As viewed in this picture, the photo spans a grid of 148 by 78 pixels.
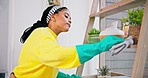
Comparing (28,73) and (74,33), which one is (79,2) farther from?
(28,73)

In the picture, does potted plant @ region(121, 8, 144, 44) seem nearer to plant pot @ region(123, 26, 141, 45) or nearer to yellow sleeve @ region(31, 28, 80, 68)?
plant pot @ region(123, 26, 141, 45)

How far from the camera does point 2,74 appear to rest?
204 centimetres

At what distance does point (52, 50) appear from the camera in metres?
0.89

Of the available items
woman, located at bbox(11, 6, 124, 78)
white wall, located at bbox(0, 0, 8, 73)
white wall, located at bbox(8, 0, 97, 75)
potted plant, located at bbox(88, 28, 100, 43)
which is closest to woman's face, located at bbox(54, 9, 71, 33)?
woman, located at bbox(11, 6, 124, 78)

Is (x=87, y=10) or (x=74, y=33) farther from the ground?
(x=87, y=10)

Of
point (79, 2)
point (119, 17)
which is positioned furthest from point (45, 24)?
point (79, 2)

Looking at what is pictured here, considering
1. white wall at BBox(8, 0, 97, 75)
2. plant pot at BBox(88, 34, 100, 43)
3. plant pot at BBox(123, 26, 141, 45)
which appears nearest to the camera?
plant pot at BBox(123, 26, 141, 45)

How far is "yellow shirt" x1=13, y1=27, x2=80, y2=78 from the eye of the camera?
2.89 feet

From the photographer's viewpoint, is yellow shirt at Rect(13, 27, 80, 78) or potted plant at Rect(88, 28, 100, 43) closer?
yellow shirt at Rect(13, 27, 80, 78)

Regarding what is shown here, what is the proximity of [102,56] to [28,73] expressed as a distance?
2.71ft

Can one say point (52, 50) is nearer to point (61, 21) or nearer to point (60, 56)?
point (60, 56)

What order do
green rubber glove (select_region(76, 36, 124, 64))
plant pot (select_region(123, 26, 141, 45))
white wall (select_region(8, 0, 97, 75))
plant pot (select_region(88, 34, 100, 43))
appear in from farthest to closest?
white wall (select_region(8, 0, 97, 75)) < plant pot (select_region(88, 34, 100, 43)) < plant pot (select_region(123, 26, 141, 45)) < green rubber glove (select_region(76, 36, 124, 64))

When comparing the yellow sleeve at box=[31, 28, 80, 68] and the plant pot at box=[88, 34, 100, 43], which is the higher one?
the plant pot at box=[88, 34, 100, 43]

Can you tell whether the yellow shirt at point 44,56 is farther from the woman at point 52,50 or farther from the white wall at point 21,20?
the white wall at point 21,20
